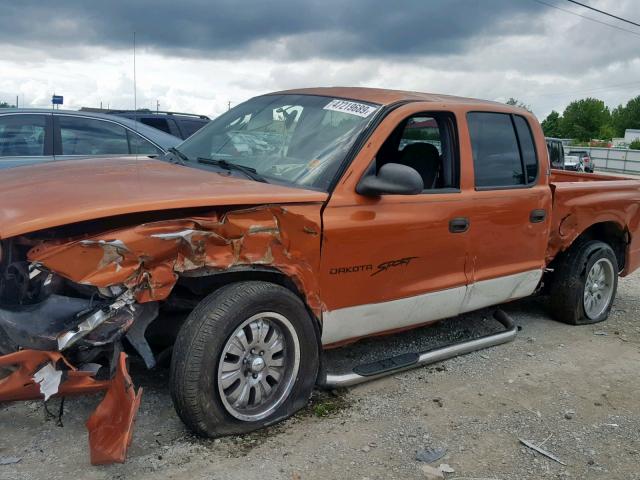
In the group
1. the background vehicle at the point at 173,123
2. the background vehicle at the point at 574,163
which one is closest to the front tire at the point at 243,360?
the background vehicle at the point at 173,123

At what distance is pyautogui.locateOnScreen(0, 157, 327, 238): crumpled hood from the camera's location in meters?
2.81

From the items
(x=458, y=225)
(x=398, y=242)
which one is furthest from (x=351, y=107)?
(x=458, y=225)

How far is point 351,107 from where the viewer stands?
409 cm

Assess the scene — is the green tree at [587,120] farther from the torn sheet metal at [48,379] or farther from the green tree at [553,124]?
the torn sheet metal at [48,379]

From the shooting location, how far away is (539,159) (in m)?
5.03

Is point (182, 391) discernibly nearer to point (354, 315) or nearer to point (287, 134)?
point (354, 315)

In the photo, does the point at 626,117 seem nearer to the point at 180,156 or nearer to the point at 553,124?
the point at 553,124

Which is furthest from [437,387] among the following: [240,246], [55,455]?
[55,455]

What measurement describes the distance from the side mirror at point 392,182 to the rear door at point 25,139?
13.0 ft

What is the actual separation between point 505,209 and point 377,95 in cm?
121

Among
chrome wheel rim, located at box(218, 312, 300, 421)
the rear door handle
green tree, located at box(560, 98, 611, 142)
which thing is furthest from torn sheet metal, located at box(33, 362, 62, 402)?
green tree, located at box(560, 98, 611, 142)

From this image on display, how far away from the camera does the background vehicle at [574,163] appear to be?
1021 inches

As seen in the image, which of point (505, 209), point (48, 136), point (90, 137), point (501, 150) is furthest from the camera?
point (90, 137)

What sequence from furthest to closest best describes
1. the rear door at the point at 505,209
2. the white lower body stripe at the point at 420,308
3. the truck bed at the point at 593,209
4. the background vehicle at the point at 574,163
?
the background vehicle at the point at 574,163
the truck bed at the point at 593,209
the rear door at the point at 505,209
the white lower body stripe at the point at 420,308
